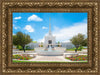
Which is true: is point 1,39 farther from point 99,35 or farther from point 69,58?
point 99,35

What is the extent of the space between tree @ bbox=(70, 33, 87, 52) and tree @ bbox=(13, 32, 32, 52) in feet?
8.88

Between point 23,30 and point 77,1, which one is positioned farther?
point 23,30

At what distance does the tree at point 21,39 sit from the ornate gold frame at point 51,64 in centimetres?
32

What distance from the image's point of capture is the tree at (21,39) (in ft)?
19.4

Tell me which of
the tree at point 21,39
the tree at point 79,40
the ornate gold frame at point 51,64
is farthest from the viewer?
the tree at point 79,40

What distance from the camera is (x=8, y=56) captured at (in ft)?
18.4

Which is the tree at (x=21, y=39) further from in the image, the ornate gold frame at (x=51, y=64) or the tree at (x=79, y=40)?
the tree at (x=79, y=40)

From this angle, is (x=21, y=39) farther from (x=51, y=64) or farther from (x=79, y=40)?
(x=79, y=40)

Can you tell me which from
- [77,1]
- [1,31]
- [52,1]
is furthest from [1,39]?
[77,1]

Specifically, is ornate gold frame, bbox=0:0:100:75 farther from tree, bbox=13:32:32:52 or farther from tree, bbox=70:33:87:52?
tree, bbox=70:33:87:52

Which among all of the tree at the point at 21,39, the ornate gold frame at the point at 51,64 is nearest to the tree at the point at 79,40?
the ornate gold frame at the point at 51,64

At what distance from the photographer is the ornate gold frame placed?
5.52 m

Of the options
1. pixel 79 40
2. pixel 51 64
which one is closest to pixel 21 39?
pixel 51 64

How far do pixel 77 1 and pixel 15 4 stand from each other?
3347mm
